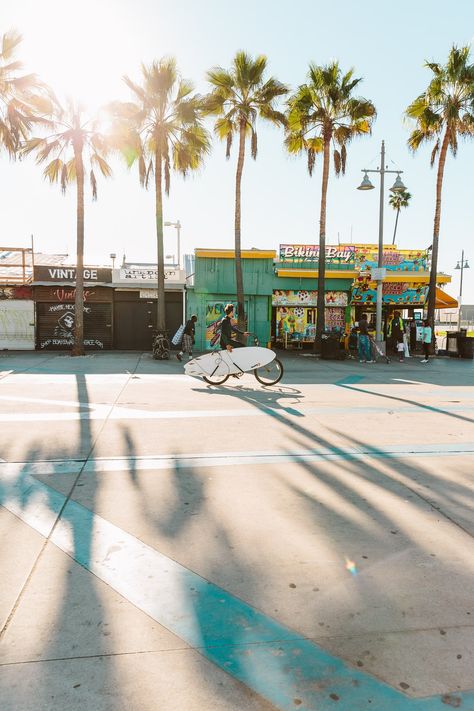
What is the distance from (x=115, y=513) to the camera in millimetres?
4039

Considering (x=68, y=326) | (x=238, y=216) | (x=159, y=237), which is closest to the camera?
(x=159, y=237)

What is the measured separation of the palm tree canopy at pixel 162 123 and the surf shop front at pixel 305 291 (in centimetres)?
670

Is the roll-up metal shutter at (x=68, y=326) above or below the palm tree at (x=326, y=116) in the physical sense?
below

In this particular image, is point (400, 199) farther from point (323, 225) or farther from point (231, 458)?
point (231, 458)

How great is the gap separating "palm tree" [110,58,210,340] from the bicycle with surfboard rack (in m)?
7.17

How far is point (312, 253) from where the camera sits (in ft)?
77.6

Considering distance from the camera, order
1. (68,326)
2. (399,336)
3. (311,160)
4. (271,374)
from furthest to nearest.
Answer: (68,326) → (311,160) → (399,336) → (271,374)

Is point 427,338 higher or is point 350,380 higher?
point 427,338

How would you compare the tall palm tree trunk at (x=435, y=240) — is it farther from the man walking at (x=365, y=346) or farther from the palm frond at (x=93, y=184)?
the palm frond at (x=93, y=184)

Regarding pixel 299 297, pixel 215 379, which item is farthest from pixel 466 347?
pixel 215 379

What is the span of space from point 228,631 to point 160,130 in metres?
18.9

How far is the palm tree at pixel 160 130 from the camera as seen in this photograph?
18.0 m

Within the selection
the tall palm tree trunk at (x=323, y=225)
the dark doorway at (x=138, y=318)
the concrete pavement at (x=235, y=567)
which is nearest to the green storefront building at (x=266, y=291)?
the dark doorway at (x=138, y=318)

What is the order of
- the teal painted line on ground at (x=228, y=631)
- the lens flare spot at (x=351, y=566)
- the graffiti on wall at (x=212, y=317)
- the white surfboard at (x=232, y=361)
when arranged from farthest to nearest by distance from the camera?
1. the graffiti on wall at (x=212, y=317)
2. the white surfboard at (x=232, y=361)
3. the lens flare spot at (x=351, y=566)
4. the teal painted line on ground at (x=228, y=631)
